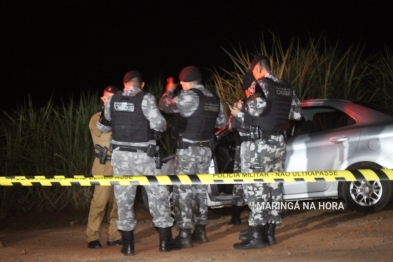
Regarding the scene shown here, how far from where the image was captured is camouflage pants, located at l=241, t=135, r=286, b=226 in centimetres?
914

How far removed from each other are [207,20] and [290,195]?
33.8 meters

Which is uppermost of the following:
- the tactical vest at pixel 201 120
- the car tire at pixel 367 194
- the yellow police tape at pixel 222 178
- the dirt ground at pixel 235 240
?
the tactical vest at pixel 201 120

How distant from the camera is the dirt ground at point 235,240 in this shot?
871cm

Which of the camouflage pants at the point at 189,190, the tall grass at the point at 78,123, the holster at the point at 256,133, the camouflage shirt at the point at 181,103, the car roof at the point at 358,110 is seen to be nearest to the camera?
the holster at the point at 256,133

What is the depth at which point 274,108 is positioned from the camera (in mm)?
9219

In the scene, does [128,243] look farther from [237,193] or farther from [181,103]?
[237,193]

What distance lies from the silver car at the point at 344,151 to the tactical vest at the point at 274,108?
1588 mm

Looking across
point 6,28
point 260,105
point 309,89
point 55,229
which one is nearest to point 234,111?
point 260,105

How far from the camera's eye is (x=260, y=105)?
29.9 feet

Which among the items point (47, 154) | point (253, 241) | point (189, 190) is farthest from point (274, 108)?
point (47, 154)

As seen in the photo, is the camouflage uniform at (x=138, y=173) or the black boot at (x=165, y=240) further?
the black boot at (x=165, y=240)

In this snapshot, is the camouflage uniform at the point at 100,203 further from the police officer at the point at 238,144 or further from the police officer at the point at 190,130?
the police officer at the point at 238,144

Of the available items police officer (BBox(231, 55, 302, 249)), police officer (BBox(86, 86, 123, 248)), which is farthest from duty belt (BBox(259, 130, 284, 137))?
police officer (BBox(86, 86, 123, 248))

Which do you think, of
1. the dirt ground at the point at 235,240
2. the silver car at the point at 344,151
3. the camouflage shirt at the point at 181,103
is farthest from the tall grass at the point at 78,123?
the camouflage shirt at the point at 181,103
